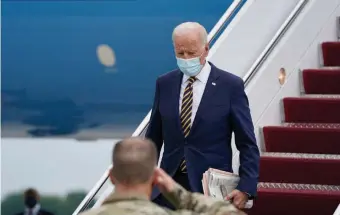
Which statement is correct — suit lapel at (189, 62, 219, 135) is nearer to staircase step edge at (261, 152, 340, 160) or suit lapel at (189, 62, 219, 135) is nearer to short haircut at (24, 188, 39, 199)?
staircase step edge at (261, 152, 340, 160)

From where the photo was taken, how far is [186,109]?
447cm

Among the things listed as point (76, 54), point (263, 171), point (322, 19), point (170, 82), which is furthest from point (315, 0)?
point (170, 82)

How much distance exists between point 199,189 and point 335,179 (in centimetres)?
166

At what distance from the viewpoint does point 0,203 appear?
26.6ft

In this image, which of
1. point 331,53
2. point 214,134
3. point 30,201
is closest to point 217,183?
point 214,134

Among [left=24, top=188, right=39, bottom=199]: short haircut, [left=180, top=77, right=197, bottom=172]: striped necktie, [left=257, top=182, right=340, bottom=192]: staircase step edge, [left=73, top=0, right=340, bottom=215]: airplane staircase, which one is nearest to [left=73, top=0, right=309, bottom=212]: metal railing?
[left=73, top=0, right=340, bottom=215]: airplane staircase

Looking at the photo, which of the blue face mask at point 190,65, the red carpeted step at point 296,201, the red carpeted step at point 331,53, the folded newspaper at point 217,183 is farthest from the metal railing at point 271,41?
the folded newspaper at point 217,183

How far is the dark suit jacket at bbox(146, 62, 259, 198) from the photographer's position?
4.38 metres

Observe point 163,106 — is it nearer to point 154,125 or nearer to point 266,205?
point 154,125

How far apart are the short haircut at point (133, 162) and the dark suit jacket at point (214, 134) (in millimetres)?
1432

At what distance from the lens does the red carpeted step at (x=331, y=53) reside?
22.6 ft

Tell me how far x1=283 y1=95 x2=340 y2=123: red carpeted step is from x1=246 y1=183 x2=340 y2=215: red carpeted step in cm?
76

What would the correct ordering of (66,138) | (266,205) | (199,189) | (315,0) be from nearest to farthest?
(199,189)
(266,205)
(315,0)
(66,138)

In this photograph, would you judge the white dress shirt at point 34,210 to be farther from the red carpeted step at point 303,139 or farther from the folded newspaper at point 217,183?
the folded newspaper at point 217,183
